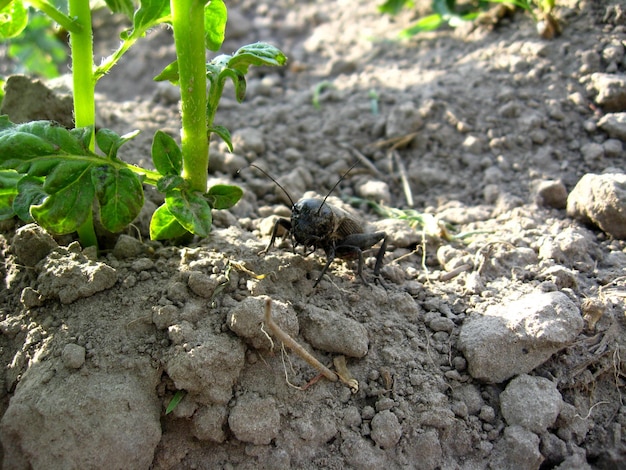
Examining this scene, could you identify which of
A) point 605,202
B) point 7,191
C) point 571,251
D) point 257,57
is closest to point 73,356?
point 7,191

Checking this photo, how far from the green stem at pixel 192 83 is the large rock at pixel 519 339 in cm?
163

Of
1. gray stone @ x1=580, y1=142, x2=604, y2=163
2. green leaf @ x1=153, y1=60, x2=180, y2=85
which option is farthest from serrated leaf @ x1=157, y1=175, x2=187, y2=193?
gray stone @ x1=580, y1=142, x2=604, y2=163

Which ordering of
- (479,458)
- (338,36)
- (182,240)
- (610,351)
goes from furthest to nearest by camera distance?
1. (338,36)
2. (182,240)
3. (610,351)
4. (479,458)

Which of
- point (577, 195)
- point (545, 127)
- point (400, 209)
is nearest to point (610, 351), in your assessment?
point (577, 195)

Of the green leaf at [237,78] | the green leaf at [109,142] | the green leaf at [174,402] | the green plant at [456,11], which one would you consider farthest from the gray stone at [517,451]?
the green plant at [456,11]

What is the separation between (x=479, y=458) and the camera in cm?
257

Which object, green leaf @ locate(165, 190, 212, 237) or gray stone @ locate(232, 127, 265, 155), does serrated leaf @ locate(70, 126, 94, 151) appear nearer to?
green leaf @ locate(165, 190, 212, 237)

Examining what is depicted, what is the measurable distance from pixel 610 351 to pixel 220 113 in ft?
11.5

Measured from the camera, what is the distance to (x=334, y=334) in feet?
9.00

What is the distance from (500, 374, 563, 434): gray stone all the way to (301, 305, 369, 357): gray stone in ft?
2.36

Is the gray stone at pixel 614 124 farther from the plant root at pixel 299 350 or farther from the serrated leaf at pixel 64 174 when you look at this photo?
the serrated leaf at pixel 64 174

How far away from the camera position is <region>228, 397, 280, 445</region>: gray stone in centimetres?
244

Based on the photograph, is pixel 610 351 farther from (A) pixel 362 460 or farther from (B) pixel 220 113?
(B) pixel 220 113

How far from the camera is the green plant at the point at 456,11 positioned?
467 centimetres
